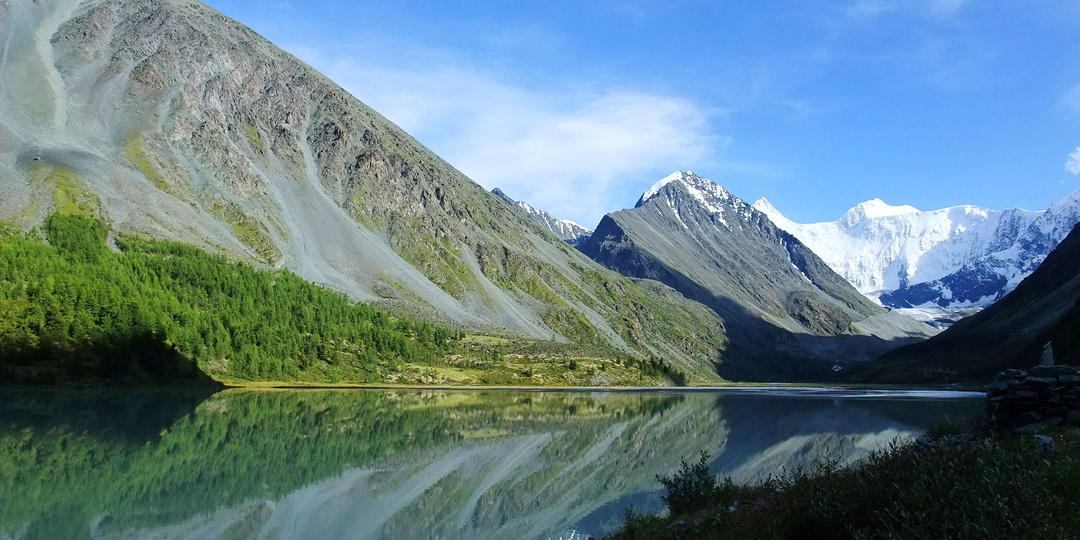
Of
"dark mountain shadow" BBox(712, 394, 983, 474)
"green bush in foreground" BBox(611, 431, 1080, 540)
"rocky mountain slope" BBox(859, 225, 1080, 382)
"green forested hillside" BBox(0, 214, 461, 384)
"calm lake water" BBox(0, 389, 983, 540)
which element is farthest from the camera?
"rocky mountain slope" BBox(859, 225, 1080, 382)

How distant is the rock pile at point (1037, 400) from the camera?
22484 millimetres

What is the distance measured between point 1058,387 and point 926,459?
51.3 feet

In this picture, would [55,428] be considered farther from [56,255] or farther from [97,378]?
[56,255]

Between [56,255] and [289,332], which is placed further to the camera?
[289,332]

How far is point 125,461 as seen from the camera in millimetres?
34531

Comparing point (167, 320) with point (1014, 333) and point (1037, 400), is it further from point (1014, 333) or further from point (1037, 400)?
point (1014, 333)

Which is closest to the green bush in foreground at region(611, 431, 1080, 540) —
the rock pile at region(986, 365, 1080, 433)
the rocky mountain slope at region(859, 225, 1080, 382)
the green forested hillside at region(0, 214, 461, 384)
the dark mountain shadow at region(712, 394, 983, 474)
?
the rock pile at region(986, 365, 1080, 433)

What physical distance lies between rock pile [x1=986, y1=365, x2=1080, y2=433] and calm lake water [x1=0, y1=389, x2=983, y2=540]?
249 inches

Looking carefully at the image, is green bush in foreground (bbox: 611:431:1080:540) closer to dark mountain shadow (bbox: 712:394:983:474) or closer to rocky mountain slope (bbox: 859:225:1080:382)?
dark mountain shadow (bbox: 712:394:983:474)

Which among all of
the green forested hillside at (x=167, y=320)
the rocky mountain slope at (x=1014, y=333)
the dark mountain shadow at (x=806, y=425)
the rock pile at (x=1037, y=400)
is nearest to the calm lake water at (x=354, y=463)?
the dark mountain shadow at (x=806, y=425)

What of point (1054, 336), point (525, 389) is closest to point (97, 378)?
point (525, 389)

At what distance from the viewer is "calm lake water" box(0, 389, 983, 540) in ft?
82.3

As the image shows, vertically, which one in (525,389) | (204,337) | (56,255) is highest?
(56,255)

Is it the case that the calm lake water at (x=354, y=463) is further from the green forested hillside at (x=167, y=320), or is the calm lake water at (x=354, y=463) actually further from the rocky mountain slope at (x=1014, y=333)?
the rocky mountain slope at (x=1014, y=333)
